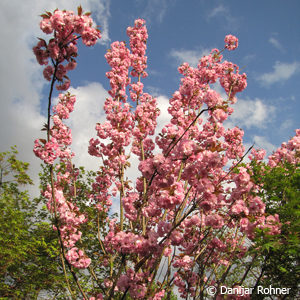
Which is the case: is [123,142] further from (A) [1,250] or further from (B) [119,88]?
(A) [1,250]

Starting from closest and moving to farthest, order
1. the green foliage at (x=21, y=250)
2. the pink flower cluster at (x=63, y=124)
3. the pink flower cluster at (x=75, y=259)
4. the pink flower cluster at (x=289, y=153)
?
the pink flower cluster at (x=75, y=259) → the pink flower cluster at (x=289, y=153) → the pink flower cluster at (x=63, y=124) → the green foliage at (x=21, y=250)

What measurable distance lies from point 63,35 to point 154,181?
2.39 metres

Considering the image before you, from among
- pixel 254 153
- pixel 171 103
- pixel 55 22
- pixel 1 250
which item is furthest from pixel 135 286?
pixel 1 250

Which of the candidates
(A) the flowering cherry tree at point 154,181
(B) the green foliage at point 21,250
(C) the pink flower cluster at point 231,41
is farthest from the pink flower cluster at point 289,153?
(B) the green foliage at point 21,250

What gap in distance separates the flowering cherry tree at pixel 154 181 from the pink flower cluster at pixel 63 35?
11mm

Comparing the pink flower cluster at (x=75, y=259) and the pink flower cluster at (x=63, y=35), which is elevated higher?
the pink flower cluster at (x=63, y=35)

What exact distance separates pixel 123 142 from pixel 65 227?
186 centimetres

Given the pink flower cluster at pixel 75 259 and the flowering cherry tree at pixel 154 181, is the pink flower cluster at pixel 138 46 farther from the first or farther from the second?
the pink flower cluster at pixel 75 259

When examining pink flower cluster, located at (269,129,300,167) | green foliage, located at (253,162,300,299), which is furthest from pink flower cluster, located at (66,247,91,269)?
pink flower cluster, located at (269,129,300,167)

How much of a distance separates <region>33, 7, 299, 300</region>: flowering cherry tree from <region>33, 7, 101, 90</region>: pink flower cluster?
11 millimetres

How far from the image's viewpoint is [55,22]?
2.52m

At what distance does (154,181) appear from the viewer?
3.64 meters

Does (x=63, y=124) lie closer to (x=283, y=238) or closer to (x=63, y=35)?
(x=63, y=35)

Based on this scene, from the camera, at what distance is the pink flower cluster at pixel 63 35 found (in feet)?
8.34
